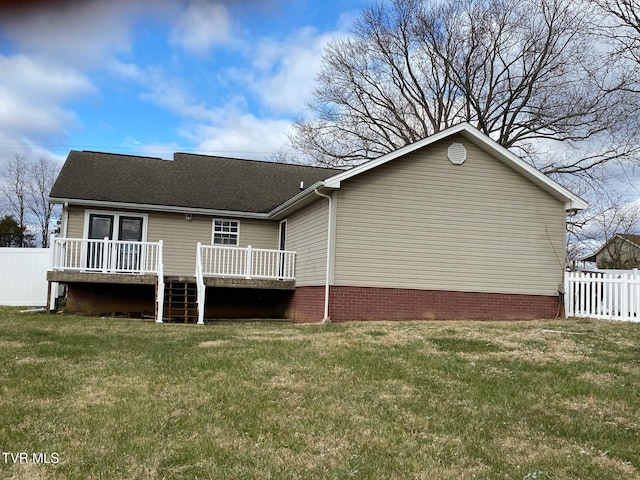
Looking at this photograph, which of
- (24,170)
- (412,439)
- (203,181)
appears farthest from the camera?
(24,170)

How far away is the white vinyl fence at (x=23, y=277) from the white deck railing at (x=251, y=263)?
7.05 meters

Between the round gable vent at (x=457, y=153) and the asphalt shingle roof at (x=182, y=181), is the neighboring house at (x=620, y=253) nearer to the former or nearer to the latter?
the asphalt shingle roof at (x=182, y=181)

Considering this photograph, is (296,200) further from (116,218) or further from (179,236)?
(116,218)

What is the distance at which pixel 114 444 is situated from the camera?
175 inches

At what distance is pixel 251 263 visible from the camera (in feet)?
54.0

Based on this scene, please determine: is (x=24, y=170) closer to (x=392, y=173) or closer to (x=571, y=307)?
(x=392, y=173)

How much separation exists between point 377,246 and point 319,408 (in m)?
8.43

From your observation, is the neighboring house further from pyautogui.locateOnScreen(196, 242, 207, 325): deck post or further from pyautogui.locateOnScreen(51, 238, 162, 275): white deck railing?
pyautogui.locateOnScreen(51, 238, 162, 275): white deck railing

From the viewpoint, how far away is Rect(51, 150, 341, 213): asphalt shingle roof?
55.0ft

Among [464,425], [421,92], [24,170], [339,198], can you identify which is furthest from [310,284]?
[24,170]

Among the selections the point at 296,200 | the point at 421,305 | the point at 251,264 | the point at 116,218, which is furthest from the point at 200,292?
the point at 421,305

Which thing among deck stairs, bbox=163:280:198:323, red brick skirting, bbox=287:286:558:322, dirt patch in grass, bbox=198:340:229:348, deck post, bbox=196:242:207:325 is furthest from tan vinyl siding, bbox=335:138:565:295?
dirt patch in grass, bbox=198:340:229:348

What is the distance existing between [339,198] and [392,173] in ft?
4.86

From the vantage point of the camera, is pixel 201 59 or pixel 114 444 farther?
pixel 114 444
